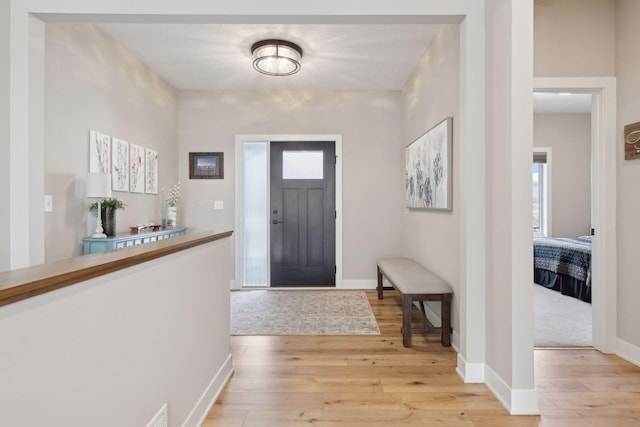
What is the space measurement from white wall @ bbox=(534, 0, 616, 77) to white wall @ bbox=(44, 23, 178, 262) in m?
3.65

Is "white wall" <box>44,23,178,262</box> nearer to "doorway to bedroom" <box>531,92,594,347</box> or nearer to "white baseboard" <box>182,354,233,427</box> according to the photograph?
"white baseboard" <box>182,354,233,427</box>

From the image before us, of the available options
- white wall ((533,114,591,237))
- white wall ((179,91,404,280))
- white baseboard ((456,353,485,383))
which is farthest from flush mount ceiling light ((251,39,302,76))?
white wall ((533,114,591,237))

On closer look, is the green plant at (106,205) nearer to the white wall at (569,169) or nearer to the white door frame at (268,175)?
the white door frame at (268,175)

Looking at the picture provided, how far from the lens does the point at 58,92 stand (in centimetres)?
258

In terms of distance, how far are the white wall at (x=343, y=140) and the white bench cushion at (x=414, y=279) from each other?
0.99m

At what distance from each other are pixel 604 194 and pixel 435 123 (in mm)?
1417

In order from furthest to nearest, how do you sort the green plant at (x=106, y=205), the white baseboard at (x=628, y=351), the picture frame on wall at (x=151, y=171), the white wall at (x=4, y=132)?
the picture frame on wall at (x=151, y=171), the green plant at (x=106, y=205), the white baseboard at (x=628, y=351), the white wall at (x=4, y=132)

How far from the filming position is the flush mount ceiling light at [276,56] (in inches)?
129

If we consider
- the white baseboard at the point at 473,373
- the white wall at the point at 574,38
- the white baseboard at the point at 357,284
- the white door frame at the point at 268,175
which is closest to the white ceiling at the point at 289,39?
the white door frame at the point at 268,175

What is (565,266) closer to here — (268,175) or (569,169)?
(569,169)

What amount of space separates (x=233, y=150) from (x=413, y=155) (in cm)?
239

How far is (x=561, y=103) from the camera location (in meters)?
5.48

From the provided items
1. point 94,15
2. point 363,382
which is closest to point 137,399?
point 363,382

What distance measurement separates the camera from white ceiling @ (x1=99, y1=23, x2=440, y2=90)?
121 inches
